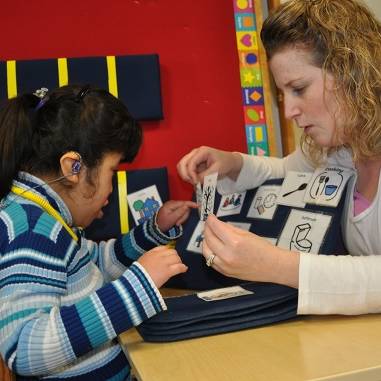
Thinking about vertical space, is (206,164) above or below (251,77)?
below

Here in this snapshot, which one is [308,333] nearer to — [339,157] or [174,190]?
[339,157]

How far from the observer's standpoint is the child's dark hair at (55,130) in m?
0.98

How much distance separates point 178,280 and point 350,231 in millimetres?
482

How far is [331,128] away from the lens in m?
1.05

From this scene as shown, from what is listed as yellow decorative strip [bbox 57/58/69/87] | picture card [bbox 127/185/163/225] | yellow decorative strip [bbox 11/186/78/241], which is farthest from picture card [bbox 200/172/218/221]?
yellow decorative strip [bbox 57/58/69/87]

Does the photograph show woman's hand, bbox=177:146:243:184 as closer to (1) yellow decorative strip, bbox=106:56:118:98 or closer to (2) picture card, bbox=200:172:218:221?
(2) picture card, bbox=200:172:218:221

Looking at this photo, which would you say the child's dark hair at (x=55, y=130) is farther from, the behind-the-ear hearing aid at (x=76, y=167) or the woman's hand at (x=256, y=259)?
the woman's hand at (x=256, y=259)

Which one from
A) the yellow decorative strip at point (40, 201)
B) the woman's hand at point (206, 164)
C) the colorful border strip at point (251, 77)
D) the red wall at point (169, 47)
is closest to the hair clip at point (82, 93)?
the yellow decorative strip at point (40, 201)

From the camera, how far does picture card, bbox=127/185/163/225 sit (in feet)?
5.54

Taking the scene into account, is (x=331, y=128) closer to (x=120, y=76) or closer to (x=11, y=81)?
(x=120, y=76)

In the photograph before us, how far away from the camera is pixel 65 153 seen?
1002 millimetres

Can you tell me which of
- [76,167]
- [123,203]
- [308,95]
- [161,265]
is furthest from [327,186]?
[123,203]

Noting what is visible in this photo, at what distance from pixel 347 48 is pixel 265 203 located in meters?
0.45

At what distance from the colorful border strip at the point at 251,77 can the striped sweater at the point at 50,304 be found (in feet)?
3.54
